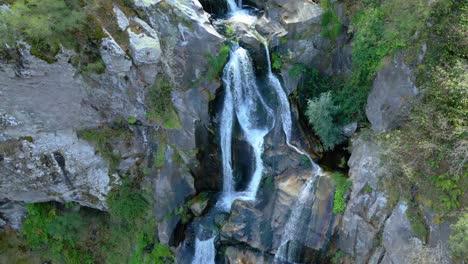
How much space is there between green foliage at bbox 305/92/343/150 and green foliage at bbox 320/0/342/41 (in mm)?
2731

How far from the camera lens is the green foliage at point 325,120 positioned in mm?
13156

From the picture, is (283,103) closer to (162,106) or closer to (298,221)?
(298,221)

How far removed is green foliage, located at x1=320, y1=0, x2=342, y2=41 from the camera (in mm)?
14250

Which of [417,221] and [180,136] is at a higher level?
[417,221]

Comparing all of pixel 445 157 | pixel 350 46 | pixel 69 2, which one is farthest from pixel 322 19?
pixel 69 2

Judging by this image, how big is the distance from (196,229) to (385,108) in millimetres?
8303

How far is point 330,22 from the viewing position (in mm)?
14367

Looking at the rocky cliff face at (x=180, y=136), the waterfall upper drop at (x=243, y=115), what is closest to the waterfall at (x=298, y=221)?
the rocky cliff face at (x=180, y=136)

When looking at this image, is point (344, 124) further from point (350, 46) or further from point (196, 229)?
point (196, 229)

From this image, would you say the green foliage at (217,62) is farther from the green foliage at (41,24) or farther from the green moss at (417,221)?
the green moss at (417,221)

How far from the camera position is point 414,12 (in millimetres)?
10914

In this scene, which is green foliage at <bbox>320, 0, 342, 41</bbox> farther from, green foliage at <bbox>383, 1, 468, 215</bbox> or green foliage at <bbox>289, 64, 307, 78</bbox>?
green foliage at <bbox>383, 1, 468, 215</bbox>

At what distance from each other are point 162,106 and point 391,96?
26.8ft

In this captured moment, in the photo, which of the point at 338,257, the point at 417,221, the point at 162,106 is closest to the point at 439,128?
the point at 417,221
